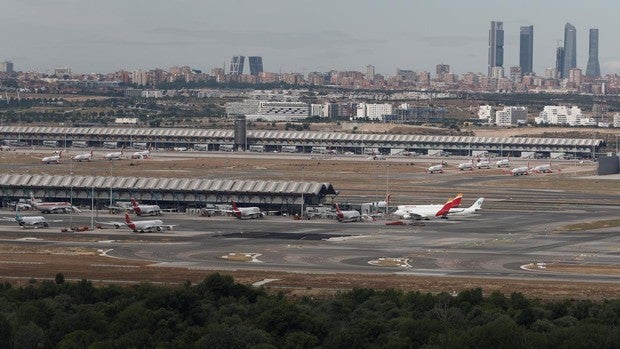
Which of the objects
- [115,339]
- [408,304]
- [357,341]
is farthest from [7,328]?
[408,304]

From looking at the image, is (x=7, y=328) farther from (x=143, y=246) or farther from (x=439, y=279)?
(x=143, y=246)

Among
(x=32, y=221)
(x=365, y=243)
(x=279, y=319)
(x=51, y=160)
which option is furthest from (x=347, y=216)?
(x=51, y=160)

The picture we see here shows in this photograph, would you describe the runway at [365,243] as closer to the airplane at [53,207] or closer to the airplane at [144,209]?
the airplane at [144,209]

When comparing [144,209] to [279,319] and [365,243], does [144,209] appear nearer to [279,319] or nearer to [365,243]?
[365,243]

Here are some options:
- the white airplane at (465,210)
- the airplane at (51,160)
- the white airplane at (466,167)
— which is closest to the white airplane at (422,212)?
the white airplane at (465,210)

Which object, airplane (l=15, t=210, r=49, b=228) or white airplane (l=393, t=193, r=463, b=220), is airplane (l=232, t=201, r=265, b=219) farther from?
airplane (l=15, t=210, r=49, b=228)

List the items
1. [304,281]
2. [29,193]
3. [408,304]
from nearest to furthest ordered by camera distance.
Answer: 1. [408,304]
2. [304,281]
3. [29,193]

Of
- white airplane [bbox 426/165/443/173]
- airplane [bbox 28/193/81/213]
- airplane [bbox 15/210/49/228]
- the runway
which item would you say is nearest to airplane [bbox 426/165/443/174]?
white airplane [bbox 426/165/443/173]

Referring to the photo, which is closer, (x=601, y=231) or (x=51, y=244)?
(x=51, y=244)
